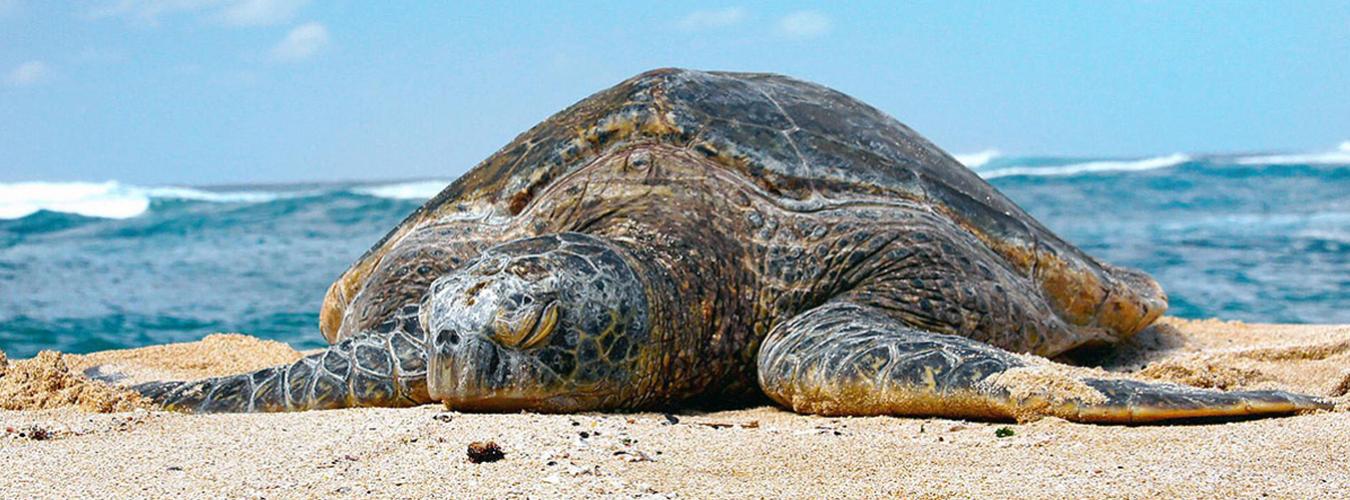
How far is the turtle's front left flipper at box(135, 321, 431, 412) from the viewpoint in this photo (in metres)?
3.71

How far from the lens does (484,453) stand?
2631mm

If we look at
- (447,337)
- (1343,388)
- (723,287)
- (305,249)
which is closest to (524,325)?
(447,337)

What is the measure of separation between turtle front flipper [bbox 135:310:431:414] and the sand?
239 millimetres

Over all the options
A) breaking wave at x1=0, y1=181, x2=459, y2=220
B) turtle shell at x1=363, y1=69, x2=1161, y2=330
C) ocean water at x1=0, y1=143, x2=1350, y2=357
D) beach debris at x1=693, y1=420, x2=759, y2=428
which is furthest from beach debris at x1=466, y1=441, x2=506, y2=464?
breaking wave at x1=0, y1=181, x2=459, y2=220

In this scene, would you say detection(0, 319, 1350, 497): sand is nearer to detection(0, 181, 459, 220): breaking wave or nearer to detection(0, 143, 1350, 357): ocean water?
detection(0, 143, 1350, 357): ocean water

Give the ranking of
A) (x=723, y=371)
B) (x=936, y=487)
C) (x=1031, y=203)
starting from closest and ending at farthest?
(x=936, y=487) < (x=723, y=371) < (x=1031, y=203)

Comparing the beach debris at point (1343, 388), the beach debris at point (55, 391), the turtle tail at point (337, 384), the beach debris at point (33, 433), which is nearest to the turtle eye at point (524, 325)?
the turtle tail at point (337, 384)

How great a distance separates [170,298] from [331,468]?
1055 centimetres

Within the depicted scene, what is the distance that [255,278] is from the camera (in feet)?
45.8

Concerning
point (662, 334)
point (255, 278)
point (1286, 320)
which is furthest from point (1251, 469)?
point (255, 278)

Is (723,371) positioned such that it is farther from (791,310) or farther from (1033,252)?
(1033,252)

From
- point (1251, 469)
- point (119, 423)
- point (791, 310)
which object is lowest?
point (119, 423)

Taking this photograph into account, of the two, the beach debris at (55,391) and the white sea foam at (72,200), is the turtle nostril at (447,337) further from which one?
the white sea foam at (72,200)

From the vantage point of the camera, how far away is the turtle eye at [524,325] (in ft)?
10.8
